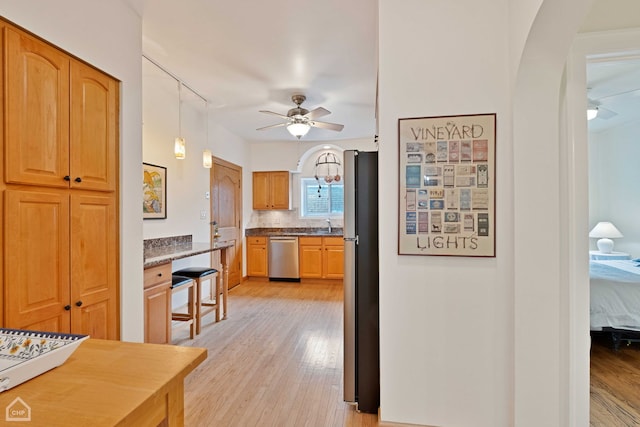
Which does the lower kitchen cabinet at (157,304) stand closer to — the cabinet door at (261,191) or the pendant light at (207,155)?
the pendant light at (207,155)

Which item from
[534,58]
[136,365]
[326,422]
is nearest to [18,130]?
[136,365]

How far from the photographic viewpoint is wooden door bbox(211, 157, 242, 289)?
16.8ft

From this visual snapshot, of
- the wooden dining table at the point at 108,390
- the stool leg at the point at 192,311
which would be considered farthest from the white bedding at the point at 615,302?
the stool leg at the point at 192,311

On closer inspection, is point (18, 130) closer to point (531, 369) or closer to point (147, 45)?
point (147, 45)

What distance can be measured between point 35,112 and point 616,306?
4387mm

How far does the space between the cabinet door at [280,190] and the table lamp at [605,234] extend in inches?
192

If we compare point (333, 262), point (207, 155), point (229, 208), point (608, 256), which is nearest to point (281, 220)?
point (229, 208)

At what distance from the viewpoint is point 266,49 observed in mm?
2848

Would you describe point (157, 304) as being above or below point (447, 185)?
below

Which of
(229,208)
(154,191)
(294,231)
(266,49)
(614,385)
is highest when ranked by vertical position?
(266,49)

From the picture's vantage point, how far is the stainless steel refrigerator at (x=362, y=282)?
2141 millimetres

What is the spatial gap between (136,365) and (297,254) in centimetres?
515

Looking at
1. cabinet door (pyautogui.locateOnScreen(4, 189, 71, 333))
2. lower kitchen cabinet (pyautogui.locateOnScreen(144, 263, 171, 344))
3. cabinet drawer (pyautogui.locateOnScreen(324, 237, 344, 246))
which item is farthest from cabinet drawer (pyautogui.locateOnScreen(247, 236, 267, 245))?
cabinet door (pyautogui.locateOnScreen(4, 189, 71, 333))

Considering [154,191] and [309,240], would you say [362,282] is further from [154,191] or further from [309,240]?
[309,240]
